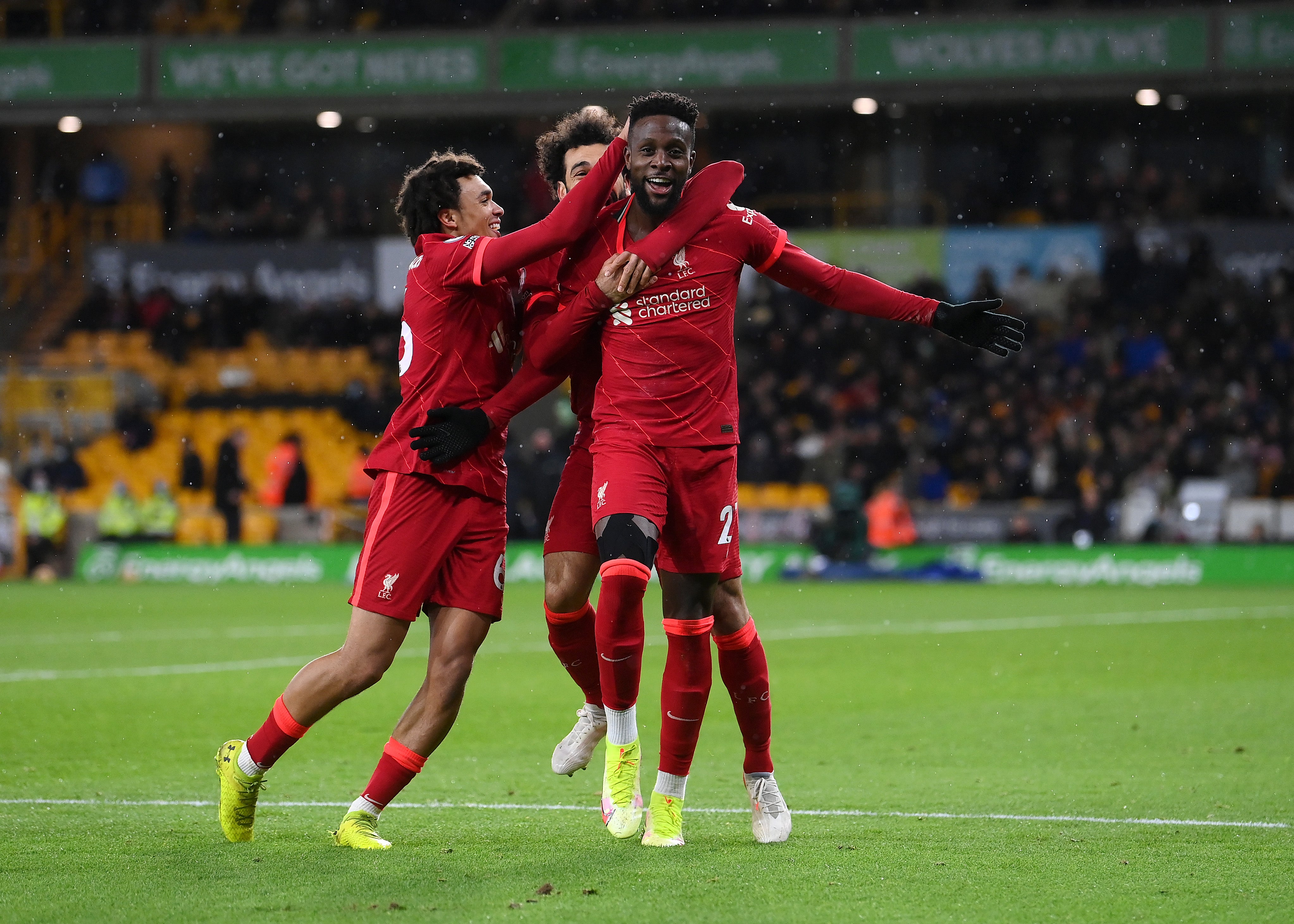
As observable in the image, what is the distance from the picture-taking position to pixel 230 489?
22625mm

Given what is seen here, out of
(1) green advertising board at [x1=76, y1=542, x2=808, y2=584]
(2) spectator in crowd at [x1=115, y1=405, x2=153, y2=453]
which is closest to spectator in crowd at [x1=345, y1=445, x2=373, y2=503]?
(1) green advertising board at [x1=76, y1=542, x2=808, y2=584]

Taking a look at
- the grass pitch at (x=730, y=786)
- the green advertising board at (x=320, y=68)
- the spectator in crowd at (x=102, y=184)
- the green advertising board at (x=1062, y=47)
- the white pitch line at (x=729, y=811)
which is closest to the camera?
the grass pitch at (x=730, y=786)

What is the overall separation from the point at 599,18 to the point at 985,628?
1545 centimetres

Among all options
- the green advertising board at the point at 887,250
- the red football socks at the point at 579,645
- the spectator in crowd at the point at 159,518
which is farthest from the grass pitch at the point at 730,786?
the green advertising board at the point at 887,250

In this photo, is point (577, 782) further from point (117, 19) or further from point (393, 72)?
point (117, 19)

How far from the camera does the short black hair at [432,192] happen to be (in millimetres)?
5395

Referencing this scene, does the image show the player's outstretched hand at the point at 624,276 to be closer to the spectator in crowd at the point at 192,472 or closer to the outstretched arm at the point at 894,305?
the outstretched arm at the point at 894,305

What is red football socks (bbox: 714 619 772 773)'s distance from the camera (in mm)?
5371

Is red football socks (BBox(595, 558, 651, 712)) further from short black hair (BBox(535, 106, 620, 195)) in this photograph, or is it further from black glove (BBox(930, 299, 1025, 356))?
short black hair (BBox(535, 106, 620, 195))

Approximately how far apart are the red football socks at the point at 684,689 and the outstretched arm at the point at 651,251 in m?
0.98

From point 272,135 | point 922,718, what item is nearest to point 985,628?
point 922,718

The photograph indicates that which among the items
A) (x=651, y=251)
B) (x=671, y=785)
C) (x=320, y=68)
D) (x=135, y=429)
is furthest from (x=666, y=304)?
(x=320, y=68)

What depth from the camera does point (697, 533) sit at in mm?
5121

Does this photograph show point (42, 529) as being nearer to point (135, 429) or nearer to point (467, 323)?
point (135, 429)
